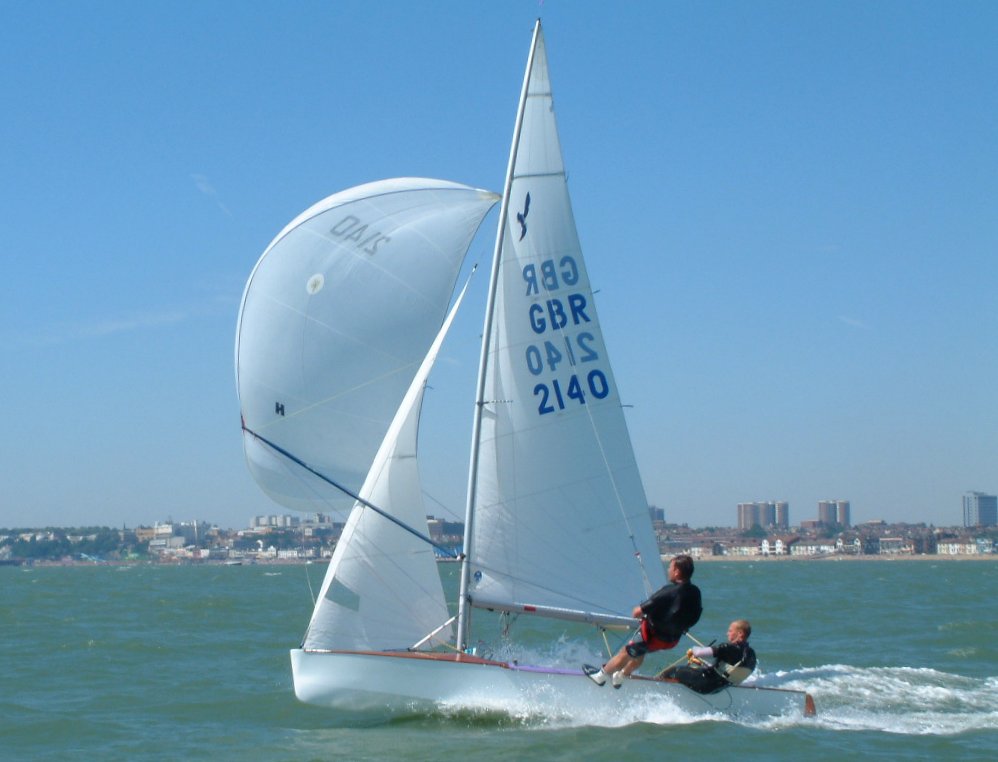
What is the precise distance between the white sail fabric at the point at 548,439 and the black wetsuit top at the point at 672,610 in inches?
42.7

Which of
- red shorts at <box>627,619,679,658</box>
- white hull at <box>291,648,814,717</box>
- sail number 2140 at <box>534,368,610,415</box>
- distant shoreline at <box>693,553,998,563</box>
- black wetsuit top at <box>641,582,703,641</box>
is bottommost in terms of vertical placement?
white hull at <box>291,648,814,717</box>

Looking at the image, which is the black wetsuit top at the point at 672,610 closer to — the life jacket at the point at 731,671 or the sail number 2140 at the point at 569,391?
the life jacket at the point at 731,671

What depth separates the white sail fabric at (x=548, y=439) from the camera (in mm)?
12273

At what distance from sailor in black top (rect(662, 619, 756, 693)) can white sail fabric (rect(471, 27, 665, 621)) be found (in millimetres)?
926

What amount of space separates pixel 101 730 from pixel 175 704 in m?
1.70

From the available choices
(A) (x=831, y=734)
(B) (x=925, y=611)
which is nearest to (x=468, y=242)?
(A) (x=831, y=734)

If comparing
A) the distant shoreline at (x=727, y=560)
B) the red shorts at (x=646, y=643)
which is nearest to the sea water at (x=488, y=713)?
the red shorts at (x=646, y=643)

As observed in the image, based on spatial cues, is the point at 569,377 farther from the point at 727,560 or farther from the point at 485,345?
the point at 727,560

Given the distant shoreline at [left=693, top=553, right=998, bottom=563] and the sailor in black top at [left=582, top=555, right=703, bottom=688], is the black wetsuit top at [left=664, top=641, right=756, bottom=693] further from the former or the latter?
the distant shoreline at [left=693, top=553, right=998, bottom=563]

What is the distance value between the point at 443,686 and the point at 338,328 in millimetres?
3500

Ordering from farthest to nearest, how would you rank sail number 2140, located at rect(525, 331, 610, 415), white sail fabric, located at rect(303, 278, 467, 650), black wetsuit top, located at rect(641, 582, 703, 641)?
sail number 2140, located at rect(525, 331, 610, 415) → white sail fabric, located at rect(303, 278, 467, 650) → black wetsuit top, located at rect(641, 582, 703, 641)

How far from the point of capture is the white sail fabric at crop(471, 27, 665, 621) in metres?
12.3

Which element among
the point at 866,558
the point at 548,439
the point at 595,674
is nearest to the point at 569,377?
the point at 548,439

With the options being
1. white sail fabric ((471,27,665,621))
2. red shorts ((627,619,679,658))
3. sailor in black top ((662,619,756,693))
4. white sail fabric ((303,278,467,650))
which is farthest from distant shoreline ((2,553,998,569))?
red shorts ((627,619,679,658))
